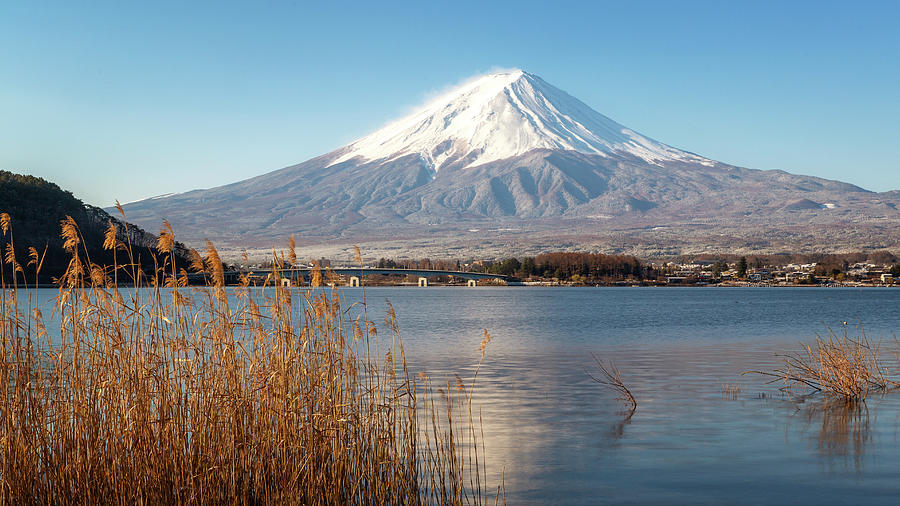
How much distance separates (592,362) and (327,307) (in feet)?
47.9

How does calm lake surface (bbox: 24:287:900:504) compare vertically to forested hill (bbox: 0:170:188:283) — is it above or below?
below

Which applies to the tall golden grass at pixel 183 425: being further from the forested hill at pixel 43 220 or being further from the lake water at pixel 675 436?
the forested hill at pixel 43 220

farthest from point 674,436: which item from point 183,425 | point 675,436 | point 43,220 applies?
point 43,220

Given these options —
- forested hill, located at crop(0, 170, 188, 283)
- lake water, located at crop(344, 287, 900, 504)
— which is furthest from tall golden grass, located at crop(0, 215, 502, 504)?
forested hill, located at crop(0, 170, 188, 283)

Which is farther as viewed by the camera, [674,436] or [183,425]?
[674,436]

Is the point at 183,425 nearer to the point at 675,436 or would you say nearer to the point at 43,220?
the point at 675,436

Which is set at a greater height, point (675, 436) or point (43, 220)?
point (43, 220)

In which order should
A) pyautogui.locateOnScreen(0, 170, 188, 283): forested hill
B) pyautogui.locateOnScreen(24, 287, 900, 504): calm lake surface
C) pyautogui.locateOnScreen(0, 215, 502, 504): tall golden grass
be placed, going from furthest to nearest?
1. pyautogui.locateOnScreen(0, 170, 188, 283): forested hill
2. pyautogui.locateOnScreen(24, 287, 900, 504): calm lake surface
3. pyautogui.locateOnScreen(0, 215, 502, 504): tall golden grass

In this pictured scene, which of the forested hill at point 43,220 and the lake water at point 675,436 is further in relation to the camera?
the forested hill at point 43,220

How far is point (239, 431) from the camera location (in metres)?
7.18

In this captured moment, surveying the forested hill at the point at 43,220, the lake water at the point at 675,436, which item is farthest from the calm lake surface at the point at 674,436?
the forested hill at the point at 43,220

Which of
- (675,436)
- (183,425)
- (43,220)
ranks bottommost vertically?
(675,436)

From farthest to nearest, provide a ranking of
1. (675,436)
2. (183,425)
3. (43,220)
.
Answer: (43,220) < (675,436) < (183,425)

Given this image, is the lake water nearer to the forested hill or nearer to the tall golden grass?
the tall golden grass
